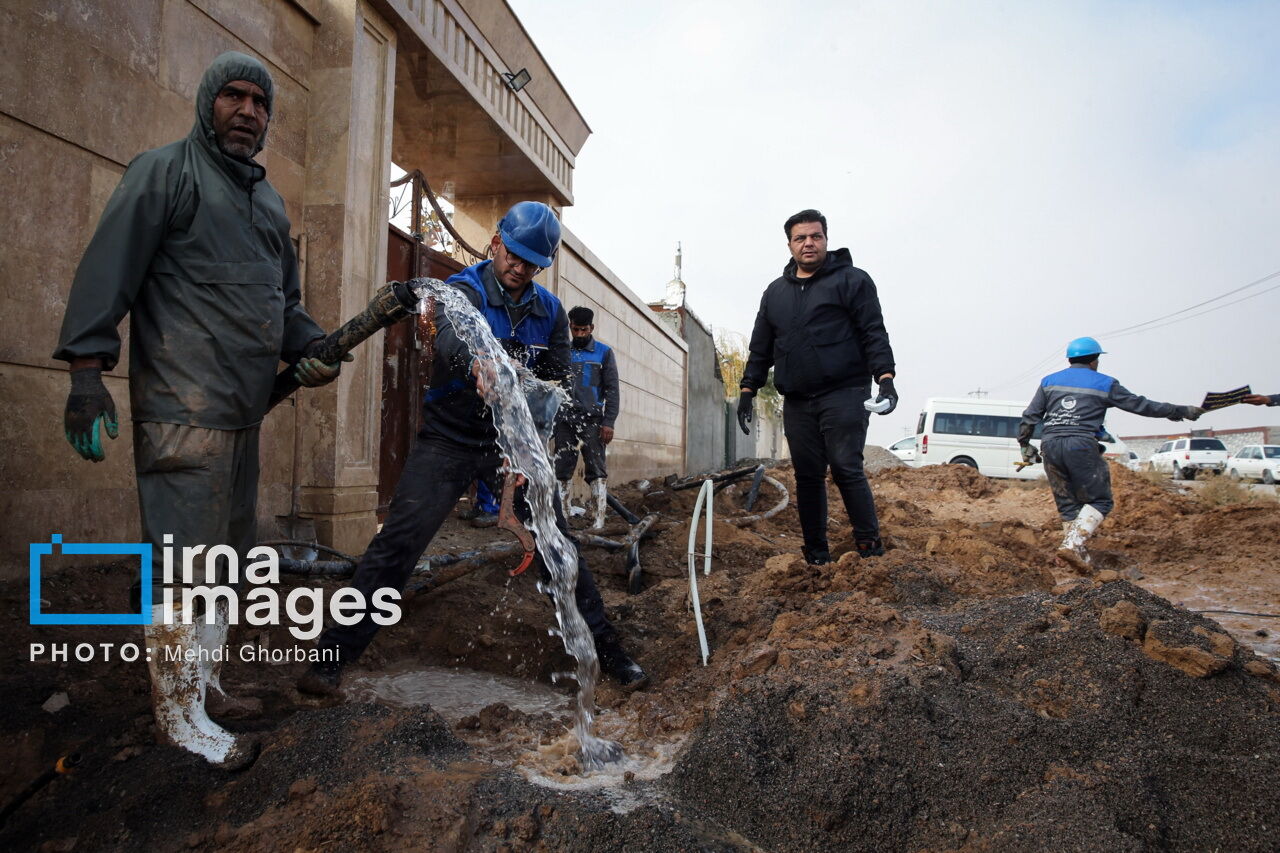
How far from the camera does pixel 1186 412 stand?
495 centimetres

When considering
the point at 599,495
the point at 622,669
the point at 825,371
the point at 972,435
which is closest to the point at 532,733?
the point at 622,669

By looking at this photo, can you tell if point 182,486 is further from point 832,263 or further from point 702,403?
point 702,403

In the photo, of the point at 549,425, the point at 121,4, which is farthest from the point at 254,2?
the point at 549,425

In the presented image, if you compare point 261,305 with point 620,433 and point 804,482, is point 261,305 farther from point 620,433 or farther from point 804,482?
point 620,433

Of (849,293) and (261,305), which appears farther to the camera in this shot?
(849,293)

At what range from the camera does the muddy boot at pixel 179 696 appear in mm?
1785

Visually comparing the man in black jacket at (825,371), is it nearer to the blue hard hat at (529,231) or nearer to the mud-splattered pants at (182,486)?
the blue hard hat at (529,231)

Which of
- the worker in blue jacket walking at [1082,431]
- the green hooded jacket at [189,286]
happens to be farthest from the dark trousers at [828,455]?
the green hooded jacket at [189,286]

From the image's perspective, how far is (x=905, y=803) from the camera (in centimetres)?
167

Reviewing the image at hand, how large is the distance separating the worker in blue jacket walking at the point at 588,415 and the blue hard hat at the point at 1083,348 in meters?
3.43

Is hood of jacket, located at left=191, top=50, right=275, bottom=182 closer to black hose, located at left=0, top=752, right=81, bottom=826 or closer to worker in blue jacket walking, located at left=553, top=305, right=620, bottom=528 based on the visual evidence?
black hose, located at left=0, top=752, right=81, bottom=826

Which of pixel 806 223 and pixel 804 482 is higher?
pixel 806 223

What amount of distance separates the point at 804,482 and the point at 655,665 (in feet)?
4.83

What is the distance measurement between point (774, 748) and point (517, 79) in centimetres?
576
